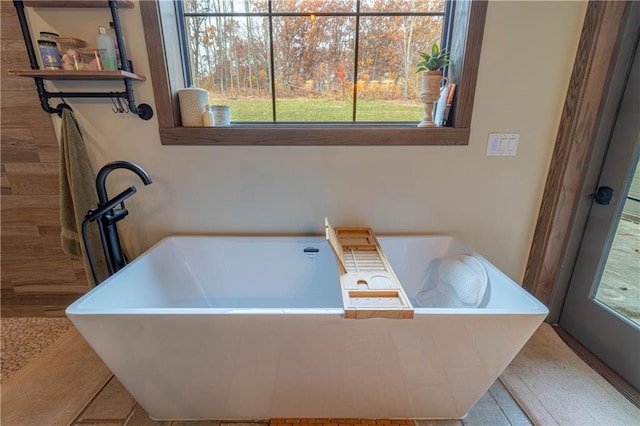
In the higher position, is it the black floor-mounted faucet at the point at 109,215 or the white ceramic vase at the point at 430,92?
the white ceramic vase at the point at 430,92

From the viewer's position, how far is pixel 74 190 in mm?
1474

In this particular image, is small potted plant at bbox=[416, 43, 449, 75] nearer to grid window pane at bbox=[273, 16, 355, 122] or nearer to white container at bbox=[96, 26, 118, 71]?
grid window pane at bbox=[273, 16, 355, 122]

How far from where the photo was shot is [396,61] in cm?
160

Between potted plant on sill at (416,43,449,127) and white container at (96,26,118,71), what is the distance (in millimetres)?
1523

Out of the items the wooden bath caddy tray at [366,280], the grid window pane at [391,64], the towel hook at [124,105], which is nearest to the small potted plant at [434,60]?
the grid window pane at [391,64]

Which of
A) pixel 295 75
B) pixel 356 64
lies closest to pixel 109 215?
pixel 295 75

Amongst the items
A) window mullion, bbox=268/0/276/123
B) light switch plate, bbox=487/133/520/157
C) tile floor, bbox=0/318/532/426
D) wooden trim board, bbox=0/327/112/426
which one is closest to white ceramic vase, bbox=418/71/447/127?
light switch plate, bbox=487/133/520/157

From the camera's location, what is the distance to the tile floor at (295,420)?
120 cm

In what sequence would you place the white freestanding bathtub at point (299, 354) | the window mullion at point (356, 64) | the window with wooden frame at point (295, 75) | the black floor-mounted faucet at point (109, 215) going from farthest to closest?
the window mullion at point (356, 64) → the window with wooden frame at point (295, 75) → the black floor-mounted faucet at point (109, 215) → the white freestanding bathtub at point (299, 354)

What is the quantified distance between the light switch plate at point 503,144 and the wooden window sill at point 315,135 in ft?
0.47

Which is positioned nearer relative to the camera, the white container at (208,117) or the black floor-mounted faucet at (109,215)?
the black floor-mounted faucet at (109,215)

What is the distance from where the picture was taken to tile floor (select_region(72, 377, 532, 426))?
120 centimetres

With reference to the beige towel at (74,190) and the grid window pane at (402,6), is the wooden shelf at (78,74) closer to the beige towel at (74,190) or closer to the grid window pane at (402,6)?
the beige towel at (74,190)

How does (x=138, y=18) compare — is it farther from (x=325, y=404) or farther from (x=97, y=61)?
(x=325, y=404)
